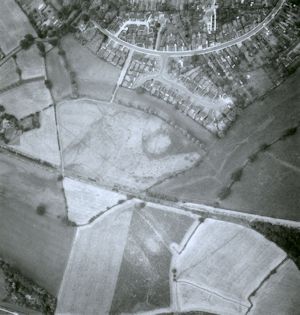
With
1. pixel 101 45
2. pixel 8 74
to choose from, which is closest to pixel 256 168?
pixel 101 45

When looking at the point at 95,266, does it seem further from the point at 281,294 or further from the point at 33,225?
the point at 281,294

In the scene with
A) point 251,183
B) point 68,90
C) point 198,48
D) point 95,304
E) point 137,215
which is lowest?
point 95,304

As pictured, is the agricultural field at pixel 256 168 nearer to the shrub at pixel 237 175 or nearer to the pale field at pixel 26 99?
the shrub at pixel 237 175

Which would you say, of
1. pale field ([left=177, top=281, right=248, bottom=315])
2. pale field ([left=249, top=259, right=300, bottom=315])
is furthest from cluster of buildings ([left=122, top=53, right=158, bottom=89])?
pale field ([left=249, top=259, right=300, bottom=315])

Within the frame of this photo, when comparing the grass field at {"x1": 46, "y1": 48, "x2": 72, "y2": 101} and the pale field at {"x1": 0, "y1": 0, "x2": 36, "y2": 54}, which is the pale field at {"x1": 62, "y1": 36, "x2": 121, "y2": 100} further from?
the pale field at {"x1": 0, "y1": 0, "x2": 36, "y2": 54}

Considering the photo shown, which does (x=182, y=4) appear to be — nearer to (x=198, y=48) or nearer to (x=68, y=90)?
(x=198, y=48)

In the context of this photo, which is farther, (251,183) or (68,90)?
Answer: (68,90)

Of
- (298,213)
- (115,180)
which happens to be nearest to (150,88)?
(115,180)
